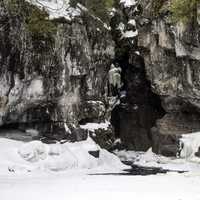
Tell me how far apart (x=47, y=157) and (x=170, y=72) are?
10.4 metres

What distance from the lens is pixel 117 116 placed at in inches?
1203

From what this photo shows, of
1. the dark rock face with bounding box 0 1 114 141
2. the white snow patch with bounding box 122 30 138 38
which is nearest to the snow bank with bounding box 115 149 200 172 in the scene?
the dark rock face with bounding box 0 1 114 141

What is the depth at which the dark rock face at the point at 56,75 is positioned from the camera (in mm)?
21750

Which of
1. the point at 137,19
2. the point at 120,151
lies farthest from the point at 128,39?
the point at 120,151

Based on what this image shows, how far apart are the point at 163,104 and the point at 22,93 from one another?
10.1 metres

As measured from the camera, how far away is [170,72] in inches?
1049

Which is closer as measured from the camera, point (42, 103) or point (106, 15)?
point (42, 103)

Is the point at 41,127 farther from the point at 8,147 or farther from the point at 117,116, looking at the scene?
Answer: the point at 117,116

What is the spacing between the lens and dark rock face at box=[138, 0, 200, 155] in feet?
81.6

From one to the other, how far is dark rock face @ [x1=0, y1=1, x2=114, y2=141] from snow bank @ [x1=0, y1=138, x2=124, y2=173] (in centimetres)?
193

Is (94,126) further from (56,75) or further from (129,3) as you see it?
(129,3)

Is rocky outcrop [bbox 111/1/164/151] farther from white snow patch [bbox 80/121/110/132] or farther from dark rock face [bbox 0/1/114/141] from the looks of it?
white snow patch [bbox 80/121/110/132]

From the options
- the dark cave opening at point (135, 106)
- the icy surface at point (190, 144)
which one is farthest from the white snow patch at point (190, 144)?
the dark cave opening at point (135, 106)

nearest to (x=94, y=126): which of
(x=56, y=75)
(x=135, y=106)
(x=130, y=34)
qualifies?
(x=56, y=75)
